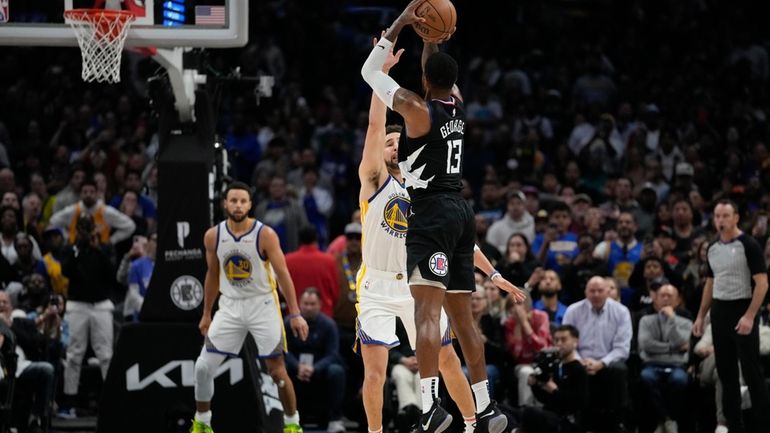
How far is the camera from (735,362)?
12.1m

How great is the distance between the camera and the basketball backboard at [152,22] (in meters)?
10.2

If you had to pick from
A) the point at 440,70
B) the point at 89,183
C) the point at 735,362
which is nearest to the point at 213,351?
the point at 440,70

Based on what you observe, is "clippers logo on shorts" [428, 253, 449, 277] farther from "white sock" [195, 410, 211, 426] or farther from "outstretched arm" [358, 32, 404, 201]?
"white sock" [195, 410, 211, 426]

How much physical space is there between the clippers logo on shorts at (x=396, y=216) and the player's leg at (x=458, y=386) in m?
1.11

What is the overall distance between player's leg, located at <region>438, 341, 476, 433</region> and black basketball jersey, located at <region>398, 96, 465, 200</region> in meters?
1.14

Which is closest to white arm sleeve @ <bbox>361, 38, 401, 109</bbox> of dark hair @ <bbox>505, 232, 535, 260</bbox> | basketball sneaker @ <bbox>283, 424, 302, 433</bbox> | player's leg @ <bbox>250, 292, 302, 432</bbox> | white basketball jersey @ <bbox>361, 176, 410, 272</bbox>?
white basketball jersey @ <bbox>361, 176, 410, 272</bbox>

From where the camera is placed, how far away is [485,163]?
18.4m

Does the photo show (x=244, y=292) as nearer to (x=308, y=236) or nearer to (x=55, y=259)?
(x=308, y=236)

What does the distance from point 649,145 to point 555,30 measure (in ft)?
14.3

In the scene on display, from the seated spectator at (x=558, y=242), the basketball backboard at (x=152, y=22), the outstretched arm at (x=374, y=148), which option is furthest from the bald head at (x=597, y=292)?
the basketball backboard at (x=152, y=22)

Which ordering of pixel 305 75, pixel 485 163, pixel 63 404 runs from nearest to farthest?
pixel 63 404, pixel 485 163, pixel 305 75

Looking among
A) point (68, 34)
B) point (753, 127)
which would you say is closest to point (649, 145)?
point (753, 127)

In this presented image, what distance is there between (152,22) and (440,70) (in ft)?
11.2

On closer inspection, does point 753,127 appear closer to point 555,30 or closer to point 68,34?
point 555,30
